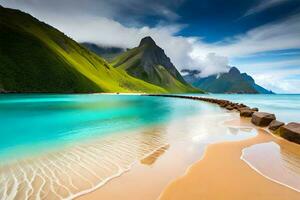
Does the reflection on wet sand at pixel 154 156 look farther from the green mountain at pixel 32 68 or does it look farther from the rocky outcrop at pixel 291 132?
the green mountain at pixel 32 68

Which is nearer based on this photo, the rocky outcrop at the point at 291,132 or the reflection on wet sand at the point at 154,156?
the reflection on wet sand at the point at 154,156

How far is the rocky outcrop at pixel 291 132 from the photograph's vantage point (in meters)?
15.7

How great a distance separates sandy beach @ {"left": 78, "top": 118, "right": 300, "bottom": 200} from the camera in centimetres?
749

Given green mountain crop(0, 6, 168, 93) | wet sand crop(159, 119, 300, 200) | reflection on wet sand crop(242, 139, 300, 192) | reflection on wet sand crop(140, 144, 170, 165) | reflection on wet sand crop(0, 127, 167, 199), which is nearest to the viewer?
wet sand crop(159, 119, 300, 200)

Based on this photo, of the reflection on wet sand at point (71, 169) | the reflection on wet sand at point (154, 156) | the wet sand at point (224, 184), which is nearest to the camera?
the wet sand at point (224, 184)

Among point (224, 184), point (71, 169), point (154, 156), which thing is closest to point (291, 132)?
point (154, 156)

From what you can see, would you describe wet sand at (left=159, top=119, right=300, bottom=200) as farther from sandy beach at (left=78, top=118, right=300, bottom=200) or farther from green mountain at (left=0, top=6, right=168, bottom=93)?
green mountain at (left=0, top=6, right=168, bottom=93)

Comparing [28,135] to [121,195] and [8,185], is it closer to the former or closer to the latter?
[8,185]

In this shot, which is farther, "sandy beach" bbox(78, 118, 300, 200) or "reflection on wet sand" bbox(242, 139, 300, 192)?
"reflection on wet sand" bbox(242, 139, 300, 192)

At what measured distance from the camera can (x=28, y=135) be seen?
1919 cm

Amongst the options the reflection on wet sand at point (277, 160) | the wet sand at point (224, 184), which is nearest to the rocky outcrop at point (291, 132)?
the reflection on wet sand at point (277, 160)

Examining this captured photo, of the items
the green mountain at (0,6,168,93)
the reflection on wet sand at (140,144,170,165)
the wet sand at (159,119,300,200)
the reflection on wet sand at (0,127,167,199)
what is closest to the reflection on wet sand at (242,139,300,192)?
the wet sand at (159,119,300,200)

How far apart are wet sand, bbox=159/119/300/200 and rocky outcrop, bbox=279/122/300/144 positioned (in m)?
6.80

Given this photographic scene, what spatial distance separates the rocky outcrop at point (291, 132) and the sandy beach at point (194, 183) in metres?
6.49
